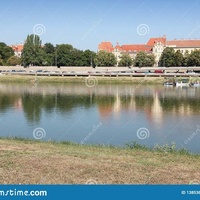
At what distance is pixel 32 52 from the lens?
70312 millimetres

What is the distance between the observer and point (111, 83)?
53.8 m

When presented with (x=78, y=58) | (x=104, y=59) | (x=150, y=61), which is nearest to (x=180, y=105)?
(x=78, y=58)

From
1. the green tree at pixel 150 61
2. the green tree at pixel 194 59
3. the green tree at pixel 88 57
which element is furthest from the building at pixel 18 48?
Answer: the green tree at pixel 194 59

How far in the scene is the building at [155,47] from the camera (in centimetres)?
9238

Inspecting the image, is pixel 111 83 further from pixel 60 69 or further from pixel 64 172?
pixel 64 172

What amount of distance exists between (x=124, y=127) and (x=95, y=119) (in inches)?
116

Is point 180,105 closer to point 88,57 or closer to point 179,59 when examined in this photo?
point 179,59

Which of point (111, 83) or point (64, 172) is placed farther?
point (111, 83)

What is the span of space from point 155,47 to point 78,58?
88.6 ft

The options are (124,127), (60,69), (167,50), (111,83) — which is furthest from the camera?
(167,50)

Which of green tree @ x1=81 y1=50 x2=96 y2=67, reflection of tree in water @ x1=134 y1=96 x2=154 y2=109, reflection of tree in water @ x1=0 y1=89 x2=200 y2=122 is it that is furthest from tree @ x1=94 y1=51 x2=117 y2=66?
reflection of tree in water @ x1=0 y1=89 x2=200 y2=122

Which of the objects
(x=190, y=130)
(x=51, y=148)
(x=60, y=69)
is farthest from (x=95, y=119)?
(x=60, y=69)

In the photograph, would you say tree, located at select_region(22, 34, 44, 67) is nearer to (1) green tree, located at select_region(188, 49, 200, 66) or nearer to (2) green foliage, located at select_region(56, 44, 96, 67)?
(2) green foliage, located at select_region(56, 44, 96, 67)

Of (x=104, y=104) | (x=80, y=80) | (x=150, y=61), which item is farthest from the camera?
(x=150, y=61)
